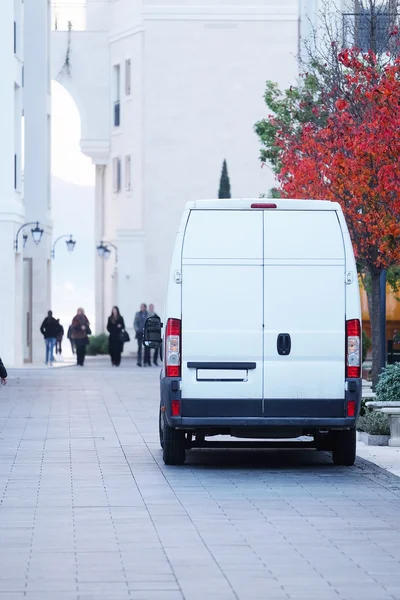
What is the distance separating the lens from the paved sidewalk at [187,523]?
8.99 meters

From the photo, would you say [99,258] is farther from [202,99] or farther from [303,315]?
[303,315]

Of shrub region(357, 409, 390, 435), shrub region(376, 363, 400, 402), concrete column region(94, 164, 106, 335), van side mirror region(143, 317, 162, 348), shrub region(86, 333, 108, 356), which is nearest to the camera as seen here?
van side mirror region(143, 317, 162, 348)

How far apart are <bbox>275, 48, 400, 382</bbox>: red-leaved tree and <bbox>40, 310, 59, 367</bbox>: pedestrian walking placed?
18.3m

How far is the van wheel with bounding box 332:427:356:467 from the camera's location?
16.0 m

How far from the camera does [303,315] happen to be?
15.4m

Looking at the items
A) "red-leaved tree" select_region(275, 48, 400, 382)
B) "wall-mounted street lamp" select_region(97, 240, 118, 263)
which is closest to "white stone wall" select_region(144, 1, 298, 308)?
"wall-mounted street lamp" select_region(97, 240, 118, 263)

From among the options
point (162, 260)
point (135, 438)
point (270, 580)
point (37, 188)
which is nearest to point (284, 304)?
point (135, 438)

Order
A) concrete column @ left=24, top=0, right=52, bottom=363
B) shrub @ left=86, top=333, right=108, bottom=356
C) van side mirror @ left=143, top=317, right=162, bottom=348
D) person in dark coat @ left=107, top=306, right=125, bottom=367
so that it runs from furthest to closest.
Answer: shrub @ left=86, top=333, right=108, bottom=356 → concrete column @ left=24, top=0, right=52, bottom=363 → person in dark coat @ left=107, top=306, right=125, bottom=367 → van side mirror @ left=143, top=317, right=162, bottom=348

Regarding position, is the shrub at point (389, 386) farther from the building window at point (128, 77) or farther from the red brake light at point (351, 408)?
the building window at point (128, 77)

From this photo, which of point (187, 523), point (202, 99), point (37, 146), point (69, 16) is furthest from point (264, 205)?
point (69, 16)

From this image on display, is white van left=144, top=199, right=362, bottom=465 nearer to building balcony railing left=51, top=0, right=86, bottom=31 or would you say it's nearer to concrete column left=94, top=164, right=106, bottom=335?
building balcony railing left=51, top=0, right=86, bottom=31

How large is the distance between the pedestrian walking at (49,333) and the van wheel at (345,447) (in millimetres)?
30667

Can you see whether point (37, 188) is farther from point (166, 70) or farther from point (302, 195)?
point (302, 195)

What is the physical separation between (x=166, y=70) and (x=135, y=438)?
128 ft
